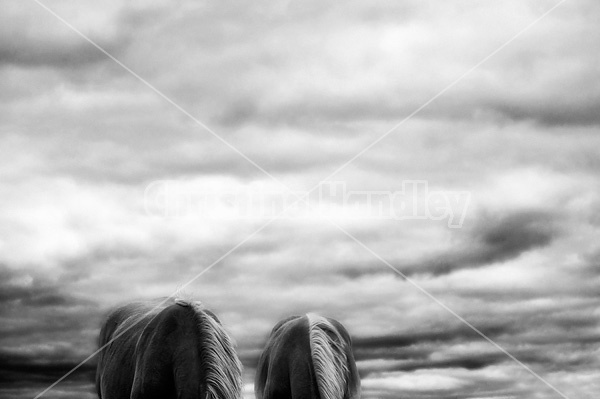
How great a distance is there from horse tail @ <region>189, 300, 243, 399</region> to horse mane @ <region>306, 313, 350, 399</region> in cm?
250

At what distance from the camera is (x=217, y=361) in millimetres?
9938

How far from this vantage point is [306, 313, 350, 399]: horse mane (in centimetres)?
1244

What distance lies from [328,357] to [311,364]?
68 cm

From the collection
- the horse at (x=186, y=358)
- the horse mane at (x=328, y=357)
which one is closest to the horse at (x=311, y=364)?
the horse mane at (x=328, y=357)

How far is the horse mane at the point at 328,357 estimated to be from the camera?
40.8 ft

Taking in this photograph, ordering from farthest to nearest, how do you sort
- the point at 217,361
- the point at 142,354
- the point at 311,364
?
the point at 311,364
the point at 142,354
the point at 217,361

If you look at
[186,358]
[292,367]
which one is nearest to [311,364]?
[292,367]

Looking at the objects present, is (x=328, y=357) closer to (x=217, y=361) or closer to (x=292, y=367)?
(x=292, y=367)

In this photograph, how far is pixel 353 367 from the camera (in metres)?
15.1

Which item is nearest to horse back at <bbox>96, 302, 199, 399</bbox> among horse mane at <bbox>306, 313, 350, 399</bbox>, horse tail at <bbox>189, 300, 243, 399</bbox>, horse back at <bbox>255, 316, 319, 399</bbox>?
horse tail at <bbox>189, 300, 243, 399</bbox>

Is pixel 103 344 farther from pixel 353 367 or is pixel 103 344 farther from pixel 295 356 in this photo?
pixel 353 367

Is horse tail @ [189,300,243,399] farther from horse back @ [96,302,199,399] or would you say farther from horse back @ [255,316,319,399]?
horse back @ [255,316,319,399]

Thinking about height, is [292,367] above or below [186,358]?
below

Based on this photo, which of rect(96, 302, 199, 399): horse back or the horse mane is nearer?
rect(96, 302, 199, 399): horse back
